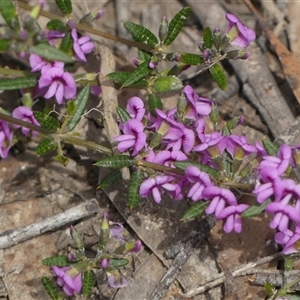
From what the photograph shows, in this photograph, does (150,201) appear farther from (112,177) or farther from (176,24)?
(176,24)

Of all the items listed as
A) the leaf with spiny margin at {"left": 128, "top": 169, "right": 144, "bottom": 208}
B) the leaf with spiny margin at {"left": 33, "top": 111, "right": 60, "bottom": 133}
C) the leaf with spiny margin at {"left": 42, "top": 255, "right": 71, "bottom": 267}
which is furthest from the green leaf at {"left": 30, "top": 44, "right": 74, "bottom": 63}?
the leaf with spiny margin at {"left": 42, "top": 255, "right": 71, "bottom": 267}

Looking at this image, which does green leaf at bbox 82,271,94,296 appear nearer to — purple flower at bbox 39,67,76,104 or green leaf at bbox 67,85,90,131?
green leaf at bbox 67,85,90,131

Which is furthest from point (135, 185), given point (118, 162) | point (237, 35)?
point (237, 35)

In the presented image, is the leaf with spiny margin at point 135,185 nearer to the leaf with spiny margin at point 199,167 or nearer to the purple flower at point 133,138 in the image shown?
the purple flower at point 133,138

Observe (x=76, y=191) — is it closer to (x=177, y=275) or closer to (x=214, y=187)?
(x=177, y=275)

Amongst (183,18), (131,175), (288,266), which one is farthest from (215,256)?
(183,18)

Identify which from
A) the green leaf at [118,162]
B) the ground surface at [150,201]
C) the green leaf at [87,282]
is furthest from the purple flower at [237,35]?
the green leaf at [87,282]
